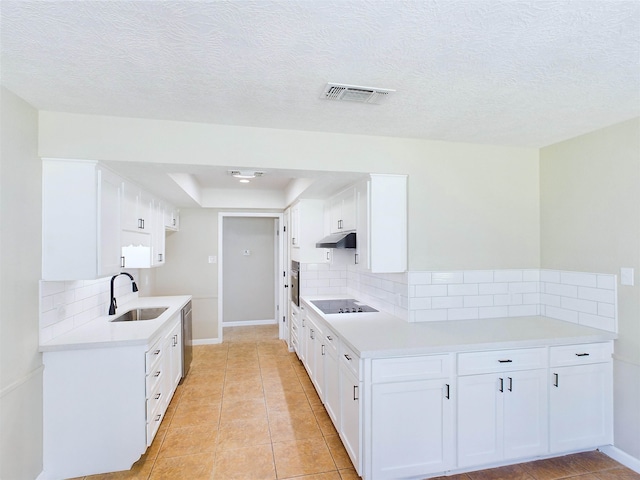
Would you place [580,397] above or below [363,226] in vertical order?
below

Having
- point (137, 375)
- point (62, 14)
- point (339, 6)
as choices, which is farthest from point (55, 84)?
point (137, 375)

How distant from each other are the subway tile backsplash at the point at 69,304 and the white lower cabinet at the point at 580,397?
3.44m

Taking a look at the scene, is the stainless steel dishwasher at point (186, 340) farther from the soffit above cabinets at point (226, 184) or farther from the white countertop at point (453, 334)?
the white countertop at point (453, 334)

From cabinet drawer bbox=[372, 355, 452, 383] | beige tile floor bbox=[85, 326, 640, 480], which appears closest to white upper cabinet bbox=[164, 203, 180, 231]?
beige tile floor bbox=[85, 326, 640, 480]

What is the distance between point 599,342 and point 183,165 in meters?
3.20

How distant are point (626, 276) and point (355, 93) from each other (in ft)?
7.33

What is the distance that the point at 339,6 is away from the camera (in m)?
1.22

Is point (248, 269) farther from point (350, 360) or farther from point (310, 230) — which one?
point (350, 360)

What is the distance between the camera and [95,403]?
89.1 inches

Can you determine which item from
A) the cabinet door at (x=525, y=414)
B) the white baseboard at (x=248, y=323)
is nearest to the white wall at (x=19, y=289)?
the cabinet door at (x=525, y=414)

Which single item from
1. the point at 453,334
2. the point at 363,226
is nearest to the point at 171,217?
the point at 363,226

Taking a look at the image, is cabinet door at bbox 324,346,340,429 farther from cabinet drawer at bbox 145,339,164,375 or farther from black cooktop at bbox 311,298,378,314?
cabinet drawer at bbox 145,339,164,375

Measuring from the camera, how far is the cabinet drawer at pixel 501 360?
2.19 meters

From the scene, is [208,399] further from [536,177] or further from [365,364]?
[536,177]
